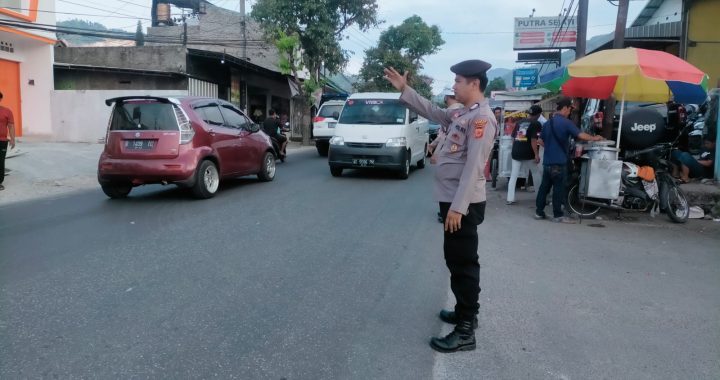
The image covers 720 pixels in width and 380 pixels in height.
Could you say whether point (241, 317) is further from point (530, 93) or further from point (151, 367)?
point (530, 93)

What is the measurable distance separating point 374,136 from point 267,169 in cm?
→ 245

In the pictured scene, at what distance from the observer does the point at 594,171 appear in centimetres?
756

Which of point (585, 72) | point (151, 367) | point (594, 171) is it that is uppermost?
point (585, 72)

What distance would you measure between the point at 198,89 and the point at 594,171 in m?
18.2

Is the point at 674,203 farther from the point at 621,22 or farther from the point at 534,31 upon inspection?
the point at 534,31

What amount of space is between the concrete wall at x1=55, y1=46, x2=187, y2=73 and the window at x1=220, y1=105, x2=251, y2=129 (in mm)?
13003

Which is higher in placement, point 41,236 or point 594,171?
point 594,171

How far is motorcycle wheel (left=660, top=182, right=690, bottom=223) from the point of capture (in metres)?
7.74

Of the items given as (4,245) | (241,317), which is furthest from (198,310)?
(4,245)

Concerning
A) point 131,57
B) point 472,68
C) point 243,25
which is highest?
point 243,25

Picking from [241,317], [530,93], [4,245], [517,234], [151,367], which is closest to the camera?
[151,367]

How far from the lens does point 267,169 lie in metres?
11.0

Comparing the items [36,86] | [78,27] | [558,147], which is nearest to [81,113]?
[36,86]

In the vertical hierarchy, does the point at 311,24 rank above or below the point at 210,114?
above
